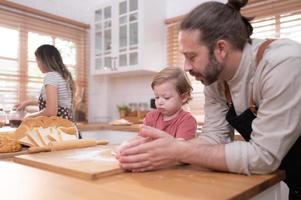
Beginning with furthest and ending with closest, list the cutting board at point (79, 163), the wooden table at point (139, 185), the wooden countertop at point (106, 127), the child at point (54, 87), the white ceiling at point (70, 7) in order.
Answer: the white ceiling at point (70, 7), the wooden countertop at point (106, 127), the child at point (54, 87), the cutting board at point (79, 163), the wooden table at point (139, 185)

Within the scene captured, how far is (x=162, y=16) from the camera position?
117 inches

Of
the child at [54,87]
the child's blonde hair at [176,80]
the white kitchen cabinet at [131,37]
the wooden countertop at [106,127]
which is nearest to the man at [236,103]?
the child's blonde hair at [176,80]

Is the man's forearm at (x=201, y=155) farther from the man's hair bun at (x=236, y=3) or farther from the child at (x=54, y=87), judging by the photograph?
the child at (x=54, y=87)

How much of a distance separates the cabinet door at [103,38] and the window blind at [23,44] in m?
0.29

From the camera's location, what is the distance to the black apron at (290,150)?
80 cm

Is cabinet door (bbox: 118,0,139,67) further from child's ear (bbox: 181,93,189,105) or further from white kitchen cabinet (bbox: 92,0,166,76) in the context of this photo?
child's ear (bbox: 181,93,189,105)

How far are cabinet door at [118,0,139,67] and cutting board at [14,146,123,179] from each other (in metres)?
2.00

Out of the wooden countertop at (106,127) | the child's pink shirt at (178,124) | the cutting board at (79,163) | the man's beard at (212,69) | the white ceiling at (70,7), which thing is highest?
the white ceiling at (70,7)

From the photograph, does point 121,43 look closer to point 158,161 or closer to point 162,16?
point 162,16

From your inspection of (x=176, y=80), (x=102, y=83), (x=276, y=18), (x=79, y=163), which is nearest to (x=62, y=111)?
(x=176, y=80)

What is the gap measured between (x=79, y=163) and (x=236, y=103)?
1.55 feet

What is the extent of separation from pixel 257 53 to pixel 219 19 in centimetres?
15

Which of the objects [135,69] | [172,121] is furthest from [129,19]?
[172,121]

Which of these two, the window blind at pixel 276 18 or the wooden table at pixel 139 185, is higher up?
the window blind at pixel 276 18
